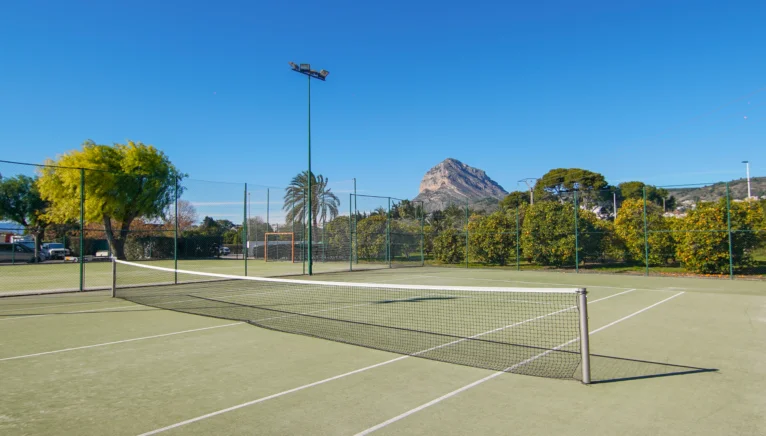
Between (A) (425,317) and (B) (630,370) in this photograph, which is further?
(A) (425,317)

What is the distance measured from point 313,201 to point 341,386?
3753 cm

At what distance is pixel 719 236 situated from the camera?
20.3 meters

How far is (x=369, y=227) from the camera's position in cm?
3553

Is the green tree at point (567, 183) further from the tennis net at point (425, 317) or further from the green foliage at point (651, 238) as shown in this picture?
the tennis net at point (425, 317)

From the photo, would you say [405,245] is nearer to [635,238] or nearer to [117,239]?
[635,238]

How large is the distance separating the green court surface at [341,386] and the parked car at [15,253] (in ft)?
85.3

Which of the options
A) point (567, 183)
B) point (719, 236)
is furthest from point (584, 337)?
point (567, 183)

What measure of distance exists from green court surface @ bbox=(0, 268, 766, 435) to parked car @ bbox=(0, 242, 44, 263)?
25996mm

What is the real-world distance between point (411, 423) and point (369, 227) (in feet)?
103

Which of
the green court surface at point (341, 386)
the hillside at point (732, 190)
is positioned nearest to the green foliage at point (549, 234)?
the hillside at point (732, 190)

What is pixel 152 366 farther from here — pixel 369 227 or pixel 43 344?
pixel 369 227

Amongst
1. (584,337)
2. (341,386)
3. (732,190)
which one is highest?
(732,190)

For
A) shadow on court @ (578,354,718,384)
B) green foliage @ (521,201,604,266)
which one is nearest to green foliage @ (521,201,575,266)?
green foliage @ (521,201,604,266)

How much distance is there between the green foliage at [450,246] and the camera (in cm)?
3067
